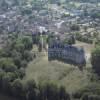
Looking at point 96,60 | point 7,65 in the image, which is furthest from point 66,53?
point 7,65

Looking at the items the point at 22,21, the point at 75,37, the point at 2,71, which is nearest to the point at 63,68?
the point at 2,71

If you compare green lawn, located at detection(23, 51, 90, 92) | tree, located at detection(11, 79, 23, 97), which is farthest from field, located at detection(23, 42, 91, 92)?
tree, located at detection(11, 79, 23, 97)

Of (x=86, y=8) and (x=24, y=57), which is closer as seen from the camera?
(x=24, y=57)

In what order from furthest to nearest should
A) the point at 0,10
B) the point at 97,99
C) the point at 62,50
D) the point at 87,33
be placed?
the point at 0,10 → the point at 87,33 → the point at 62,50 → the point at 97,99

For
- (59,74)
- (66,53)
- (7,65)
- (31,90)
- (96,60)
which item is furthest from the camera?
(66,53)

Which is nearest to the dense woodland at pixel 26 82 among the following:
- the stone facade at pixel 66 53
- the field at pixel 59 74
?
the field at pixel 59 74

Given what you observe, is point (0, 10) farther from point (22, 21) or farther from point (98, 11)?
point (98, 11)

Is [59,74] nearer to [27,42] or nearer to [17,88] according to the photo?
[17,88]

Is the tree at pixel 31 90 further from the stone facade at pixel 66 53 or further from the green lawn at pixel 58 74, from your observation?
the stone facade at pixel 66 53
